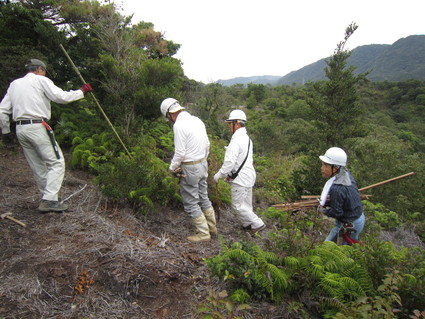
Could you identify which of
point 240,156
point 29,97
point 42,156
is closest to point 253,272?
point 240,156

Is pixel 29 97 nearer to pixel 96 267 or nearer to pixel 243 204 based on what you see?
pixel 96 267

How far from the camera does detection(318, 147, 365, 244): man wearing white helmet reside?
3723mm

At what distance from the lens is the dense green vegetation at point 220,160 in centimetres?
255

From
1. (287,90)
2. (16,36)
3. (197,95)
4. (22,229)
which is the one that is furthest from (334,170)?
(287,90)

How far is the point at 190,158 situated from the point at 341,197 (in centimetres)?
235

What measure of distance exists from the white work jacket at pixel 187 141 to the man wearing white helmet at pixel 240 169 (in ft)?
1.99

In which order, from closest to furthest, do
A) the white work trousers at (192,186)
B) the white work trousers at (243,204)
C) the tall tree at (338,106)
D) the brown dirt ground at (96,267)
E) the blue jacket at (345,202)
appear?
the brown dirt ground at (96,267) < the blue jacket at (345,202) < the white work trousers at (192,186) < the white work trousers at (243,204) < the tall tree at (338,106)

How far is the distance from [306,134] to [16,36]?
1099 inches

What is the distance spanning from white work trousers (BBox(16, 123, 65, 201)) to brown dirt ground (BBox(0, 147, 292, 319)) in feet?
1.54

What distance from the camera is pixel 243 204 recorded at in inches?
195

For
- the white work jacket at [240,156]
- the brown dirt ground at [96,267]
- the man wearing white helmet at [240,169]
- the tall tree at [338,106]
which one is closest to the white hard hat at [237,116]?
the man wearing white helmet at [240,169]

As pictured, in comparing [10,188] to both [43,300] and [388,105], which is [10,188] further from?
[388,105]

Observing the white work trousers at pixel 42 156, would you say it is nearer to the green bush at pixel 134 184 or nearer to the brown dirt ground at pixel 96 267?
the brown dirt ground at pixel 96 267

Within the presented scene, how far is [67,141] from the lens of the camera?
8172mm
